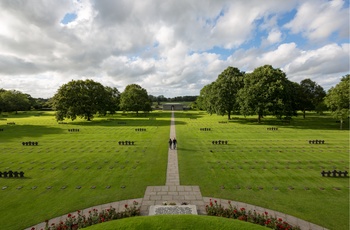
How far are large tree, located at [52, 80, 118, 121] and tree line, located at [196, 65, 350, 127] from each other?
4026 centimetres

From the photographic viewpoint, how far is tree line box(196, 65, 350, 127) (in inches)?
1869

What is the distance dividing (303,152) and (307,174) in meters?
9.00

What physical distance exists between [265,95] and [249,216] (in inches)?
1784

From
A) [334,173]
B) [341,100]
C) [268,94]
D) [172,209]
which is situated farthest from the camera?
[268,94]

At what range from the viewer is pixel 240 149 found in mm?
28812

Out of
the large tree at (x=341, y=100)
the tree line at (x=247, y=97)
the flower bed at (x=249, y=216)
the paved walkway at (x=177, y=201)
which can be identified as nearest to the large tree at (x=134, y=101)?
the tree line at (x=247, y=97)

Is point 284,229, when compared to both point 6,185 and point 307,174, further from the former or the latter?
point 6,185

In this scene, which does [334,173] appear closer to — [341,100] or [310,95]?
[341,100]

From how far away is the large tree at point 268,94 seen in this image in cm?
5065

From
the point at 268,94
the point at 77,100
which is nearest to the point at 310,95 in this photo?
the point at 268,94

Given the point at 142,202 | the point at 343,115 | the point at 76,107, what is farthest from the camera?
the point at 76,107

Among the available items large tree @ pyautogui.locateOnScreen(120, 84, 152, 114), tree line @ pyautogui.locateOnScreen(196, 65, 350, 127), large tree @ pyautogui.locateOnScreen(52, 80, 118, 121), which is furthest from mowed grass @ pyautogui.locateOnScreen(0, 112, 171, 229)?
large tree @ pyautogui.locateOnScreen(120, 84, 152, 114)

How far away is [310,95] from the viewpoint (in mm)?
73438

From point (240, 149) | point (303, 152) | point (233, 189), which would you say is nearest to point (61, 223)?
point (233, 189)
